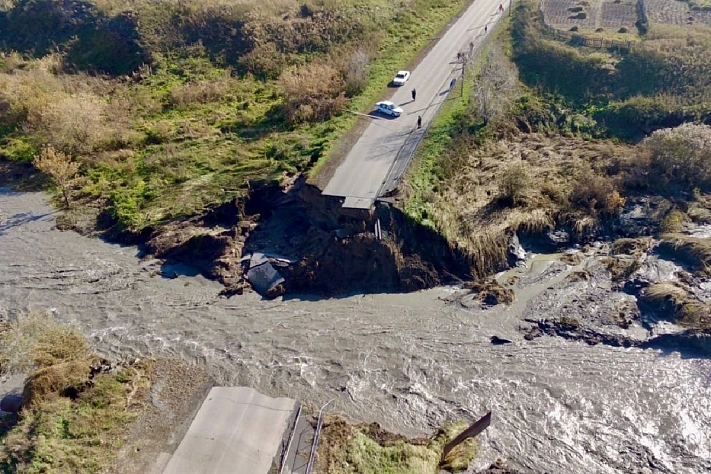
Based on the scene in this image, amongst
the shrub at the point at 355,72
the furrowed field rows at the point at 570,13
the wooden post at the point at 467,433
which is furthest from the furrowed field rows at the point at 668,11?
the wooden post at the point at 467,433

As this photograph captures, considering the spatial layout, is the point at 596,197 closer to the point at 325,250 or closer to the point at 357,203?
the point at 357,203

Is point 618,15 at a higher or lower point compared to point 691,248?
higher

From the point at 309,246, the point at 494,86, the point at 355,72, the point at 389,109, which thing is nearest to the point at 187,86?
the point at 355,72

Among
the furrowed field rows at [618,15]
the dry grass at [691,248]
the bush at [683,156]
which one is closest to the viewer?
the dry grass at [691,248]

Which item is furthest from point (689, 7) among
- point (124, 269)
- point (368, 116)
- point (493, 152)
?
point (124, 269)

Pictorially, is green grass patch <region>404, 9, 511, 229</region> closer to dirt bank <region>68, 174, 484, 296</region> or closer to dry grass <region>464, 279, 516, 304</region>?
dirt bank <region>68, 174, 484, 296</region>

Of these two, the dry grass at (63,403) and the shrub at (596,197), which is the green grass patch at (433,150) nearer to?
the shrub at (596,197)

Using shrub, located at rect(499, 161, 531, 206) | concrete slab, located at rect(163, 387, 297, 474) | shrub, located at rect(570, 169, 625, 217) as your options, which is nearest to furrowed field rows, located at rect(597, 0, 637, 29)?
shrub, located at rect(570, 169, 625, 217)
